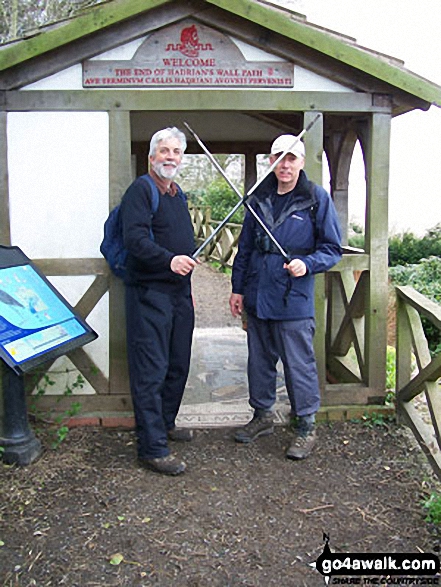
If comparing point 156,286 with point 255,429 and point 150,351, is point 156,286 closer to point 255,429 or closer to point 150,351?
point 150,351

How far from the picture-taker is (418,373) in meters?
4.66

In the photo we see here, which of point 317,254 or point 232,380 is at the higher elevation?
point 317,254

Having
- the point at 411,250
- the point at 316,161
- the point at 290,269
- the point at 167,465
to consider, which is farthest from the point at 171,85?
the point at 411,250

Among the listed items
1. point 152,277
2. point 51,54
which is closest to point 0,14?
point 51,54

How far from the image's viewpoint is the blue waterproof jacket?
4203 millimetres

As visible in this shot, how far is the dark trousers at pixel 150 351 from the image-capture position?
4.06m

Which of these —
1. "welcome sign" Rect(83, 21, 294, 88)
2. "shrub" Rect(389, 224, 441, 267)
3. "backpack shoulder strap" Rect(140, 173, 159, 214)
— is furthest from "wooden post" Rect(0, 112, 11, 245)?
"shrub" Rect(389, 224, 441, 267)

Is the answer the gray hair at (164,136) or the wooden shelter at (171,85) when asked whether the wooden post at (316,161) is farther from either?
the gray hair at (164,136)

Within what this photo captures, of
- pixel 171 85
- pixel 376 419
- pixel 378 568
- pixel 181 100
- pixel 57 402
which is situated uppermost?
pixel 171 85

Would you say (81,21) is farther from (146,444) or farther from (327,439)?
(327,439)

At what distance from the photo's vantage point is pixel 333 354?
614cm

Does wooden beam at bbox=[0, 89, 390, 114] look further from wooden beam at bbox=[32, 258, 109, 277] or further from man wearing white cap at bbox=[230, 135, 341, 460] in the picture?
wooden beam at bbox=[32, 258, 109, 277]

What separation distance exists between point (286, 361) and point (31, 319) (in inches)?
67.2

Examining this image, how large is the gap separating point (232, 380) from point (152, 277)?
2.23 metres
